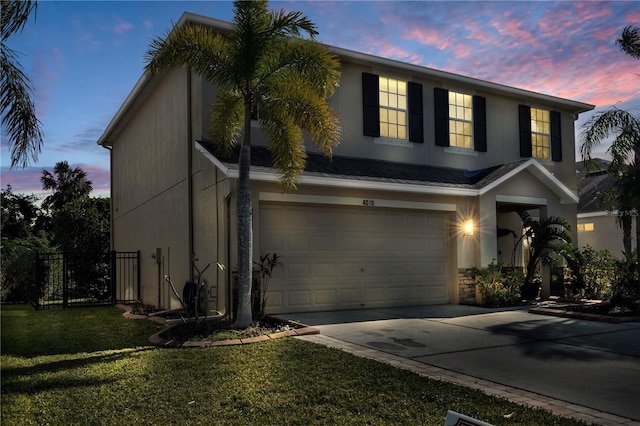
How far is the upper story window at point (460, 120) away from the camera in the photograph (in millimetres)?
15086

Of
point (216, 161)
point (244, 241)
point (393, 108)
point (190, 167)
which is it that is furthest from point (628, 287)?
point (190, 167)

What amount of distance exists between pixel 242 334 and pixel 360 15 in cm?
684

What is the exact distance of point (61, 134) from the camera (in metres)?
10.1

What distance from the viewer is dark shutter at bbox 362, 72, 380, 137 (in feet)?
43.9

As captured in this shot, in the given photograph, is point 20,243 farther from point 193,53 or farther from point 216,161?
point 193,53

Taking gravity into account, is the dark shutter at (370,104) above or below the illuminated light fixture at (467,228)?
above

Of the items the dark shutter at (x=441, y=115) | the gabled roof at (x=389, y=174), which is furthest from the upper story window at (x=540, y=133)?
the dark shutter at (x=441, y=115)

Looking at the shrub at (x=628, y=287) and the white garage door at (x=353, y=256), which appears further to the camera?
the white garage door at (x=353, y=256)

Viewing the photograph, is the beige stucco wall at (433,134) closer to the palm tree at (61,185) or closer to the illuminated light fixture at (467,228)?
the illuminated light fixture at (467,228)

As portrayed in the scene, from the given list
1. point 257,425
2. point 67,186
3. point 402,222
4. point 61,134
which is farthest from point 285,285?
point 67,186

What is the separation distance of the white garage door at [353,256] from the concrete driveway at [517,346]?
0.58 metres

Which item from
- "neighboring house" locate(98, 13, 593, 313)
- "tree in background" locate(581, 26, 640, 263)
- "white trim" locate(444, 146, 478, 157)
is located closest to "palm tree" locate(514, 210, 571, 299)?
"neighboring house" locate(98, 13, 593, 313)

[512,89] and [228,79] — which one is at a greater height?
[512,89]

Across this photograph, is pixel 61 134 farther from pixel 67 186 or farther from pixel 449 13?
pixel 67 186
